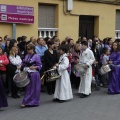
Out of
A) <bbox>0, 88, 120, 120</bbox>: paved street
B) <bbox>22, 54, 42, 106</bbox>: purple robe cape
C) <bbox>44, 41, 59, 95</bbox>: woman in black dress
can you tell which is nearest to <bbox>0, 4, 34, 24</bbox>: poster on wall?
<bbox>44, 41, 59, 95</bbox>: woman in black dress

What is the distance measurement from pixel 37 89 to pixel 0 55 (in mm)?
1621

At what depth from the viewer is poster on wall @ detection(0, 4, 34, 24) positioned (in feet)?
43.4

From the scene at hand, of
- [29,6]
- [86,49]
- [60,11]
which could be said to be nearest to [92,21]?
[60,11]

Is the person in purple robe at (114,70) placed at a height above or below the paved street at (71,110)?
above

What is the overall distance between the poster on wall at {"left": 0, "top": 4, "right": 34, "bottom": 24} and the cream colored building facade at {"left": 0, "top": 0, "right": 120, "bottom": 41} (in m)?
0.19

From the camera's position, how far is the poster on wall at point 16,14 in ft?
43.4

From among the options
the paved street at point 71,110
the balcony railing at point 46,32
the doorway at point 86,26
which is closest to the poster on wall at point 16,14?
the balcony railing at point 46,32

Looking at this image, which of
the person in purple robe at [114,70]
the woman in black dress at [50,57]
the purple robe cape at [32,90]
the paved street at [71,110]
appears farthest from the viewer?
the person in purple robe at [114,70]

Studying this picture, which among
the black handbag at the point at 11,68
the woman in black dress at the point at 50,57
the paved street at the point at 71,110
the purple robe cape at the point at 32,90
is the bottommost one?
the paved street at the point at 71,110

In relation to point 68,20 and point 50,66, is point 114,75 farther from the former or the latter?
point 68,20

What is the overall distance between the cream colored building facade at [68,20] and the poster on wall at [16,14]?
0.19m

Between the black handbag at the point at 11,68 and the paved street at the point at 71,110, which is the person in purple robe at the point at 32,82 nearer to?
the paved street at the point at 71,110

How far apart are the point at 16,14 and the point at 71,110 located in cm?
589

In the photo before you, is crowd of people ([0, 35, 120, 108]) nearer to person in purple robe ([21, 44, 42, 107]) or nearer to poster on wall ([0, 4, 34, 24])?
person in purple robe ([21, 44, 42, 107])
